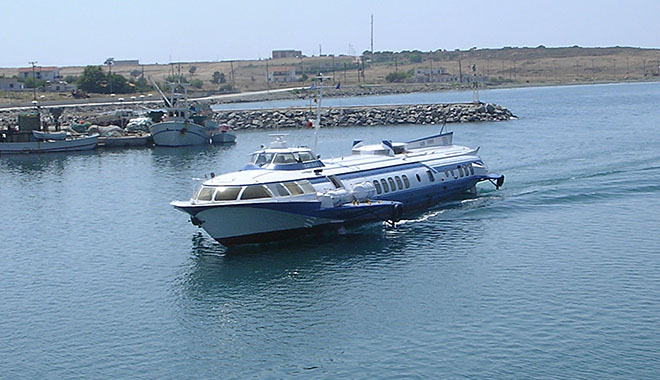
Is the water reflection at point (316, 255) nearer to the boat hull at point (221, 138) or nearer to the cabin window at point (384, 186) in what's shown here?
the cabin window at point (384, 186)

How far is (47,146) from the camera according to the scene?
100000mm

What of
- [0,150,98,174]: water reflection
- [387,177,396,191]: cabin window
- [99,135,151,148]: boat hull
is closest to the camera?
[387,177,396,191]: cabin window

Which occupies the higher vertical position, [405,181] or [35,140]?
[35,140]

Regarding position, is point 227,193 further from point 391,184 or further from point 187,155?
point 187,155

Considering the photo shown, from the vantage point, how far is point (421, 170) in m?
53.1

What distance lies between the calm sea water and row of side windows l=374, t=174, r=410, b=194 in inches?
91.1

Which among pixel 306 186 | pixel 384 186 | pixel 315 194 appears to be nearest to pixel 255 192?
pixel 306 186

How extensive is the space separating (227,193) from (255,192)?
1.39 meters

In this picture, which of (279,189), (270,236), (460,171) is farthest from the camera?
(460,171)

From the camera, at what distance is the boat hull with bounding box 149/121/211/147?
10406cm

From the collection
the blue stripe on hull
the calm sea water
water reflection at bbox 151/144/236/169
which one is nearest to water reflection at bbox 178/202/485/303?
the calm sea water

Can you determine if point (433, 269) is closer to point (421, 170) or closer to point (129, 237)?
point (421, 170)

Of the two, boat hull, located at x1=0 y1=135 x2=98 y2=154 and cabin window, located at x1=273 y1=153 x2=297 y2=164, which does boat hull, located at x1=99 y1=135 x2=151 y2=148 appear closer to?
boat hull, located at x1=0 y1=135 x2=98 y2=154

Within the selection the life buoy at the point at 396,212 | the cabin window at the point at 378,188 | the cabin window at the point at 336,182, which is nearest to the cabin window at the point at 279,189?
the cabin window at the point at 336,182
